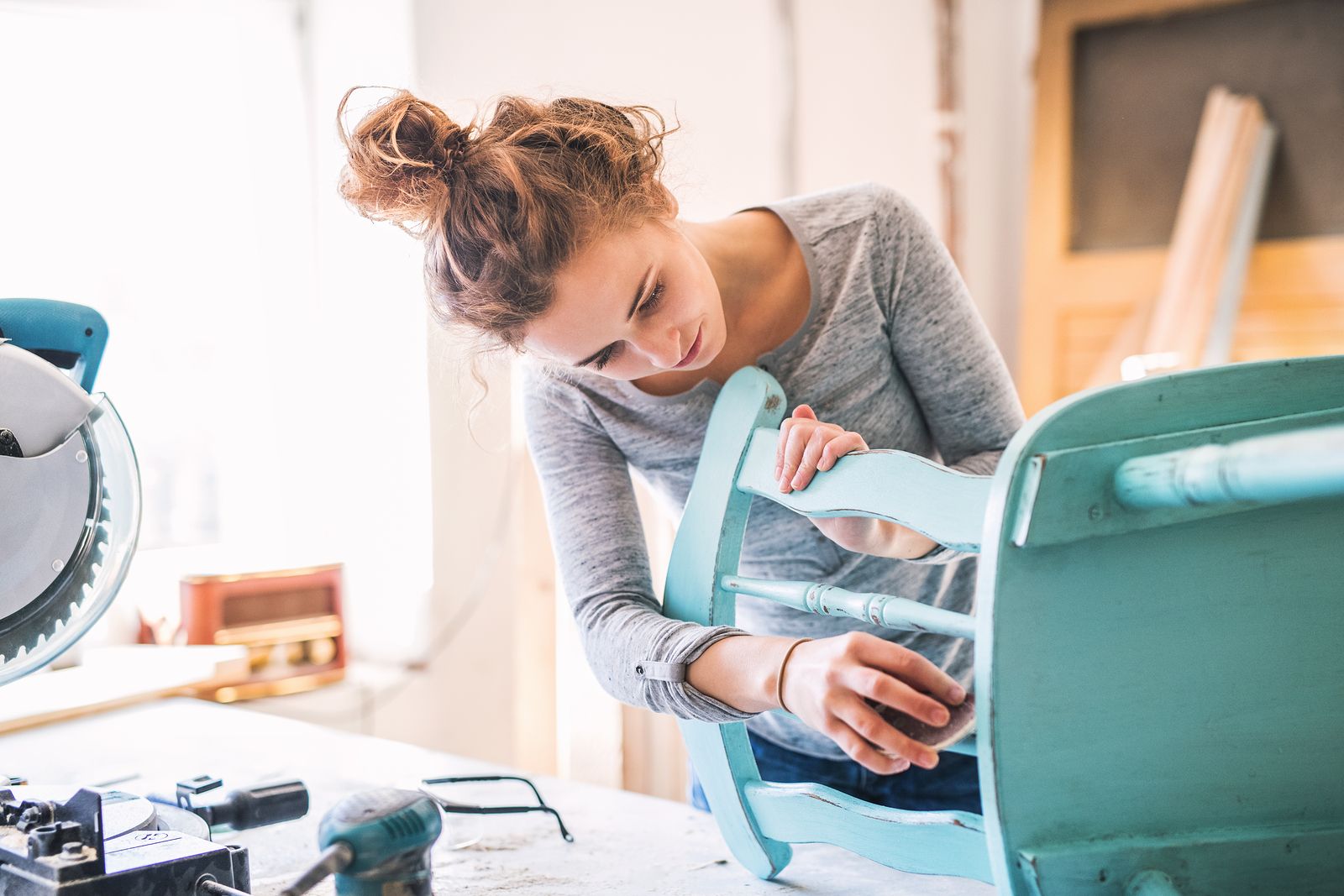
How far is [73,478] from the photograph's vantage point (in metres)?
0.95

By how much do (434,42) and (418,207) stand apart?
4.30ft

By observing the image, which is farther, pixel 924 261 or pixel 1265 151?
pixel 1265 151

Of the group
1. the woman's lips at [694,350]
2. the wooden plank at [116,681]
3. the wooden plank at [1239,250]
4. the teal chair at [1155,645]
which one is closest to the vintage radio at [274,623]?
the wooden plank at [116,681]

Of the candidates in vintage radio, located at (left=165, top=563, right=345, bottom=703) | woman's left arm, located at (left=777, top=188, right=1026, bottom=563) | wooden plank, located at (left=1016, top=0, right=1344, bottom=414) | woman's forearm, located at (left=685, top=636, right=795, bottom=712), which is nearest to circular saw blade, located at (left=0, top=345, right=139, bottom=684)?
woman's forearm, located at (left=685, top=636, right=795, bottom=712)

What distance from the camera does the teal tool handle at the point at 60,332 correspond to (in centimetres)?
94

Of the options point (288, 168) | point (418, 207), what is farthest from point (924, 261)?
point (288, 168)

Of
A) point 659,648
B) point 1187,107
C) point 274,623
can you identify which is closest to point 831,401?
point 659,648

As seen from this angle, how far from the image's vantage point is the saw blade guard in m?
0.92

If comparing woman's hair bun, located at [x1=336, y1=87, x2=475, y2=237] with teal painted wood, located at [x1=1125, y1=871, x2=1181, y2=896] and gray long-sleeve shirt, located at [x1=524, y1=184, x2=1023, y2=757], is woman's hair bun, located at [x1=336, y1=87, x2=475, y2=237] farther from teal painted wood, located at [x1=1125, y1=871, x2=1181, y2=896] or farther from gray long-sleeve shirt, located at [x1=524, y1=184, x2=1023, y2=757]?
teal painted wood, located at [x1=1125, y1=871, x2=1181, y2=896]

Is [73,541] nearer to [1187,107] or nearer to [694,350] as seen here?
[694,350]

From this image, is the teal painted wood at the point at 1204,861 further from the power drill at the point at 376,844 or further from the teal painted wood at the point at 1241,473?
Result: the power drill at the point at 376,844

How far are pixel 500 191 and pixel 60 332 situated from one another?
396 mm

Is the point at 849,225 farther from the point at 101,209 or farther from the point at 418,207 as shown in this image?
the point at 101,209

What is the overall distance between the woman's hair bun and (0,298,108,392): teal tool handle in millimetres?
263
